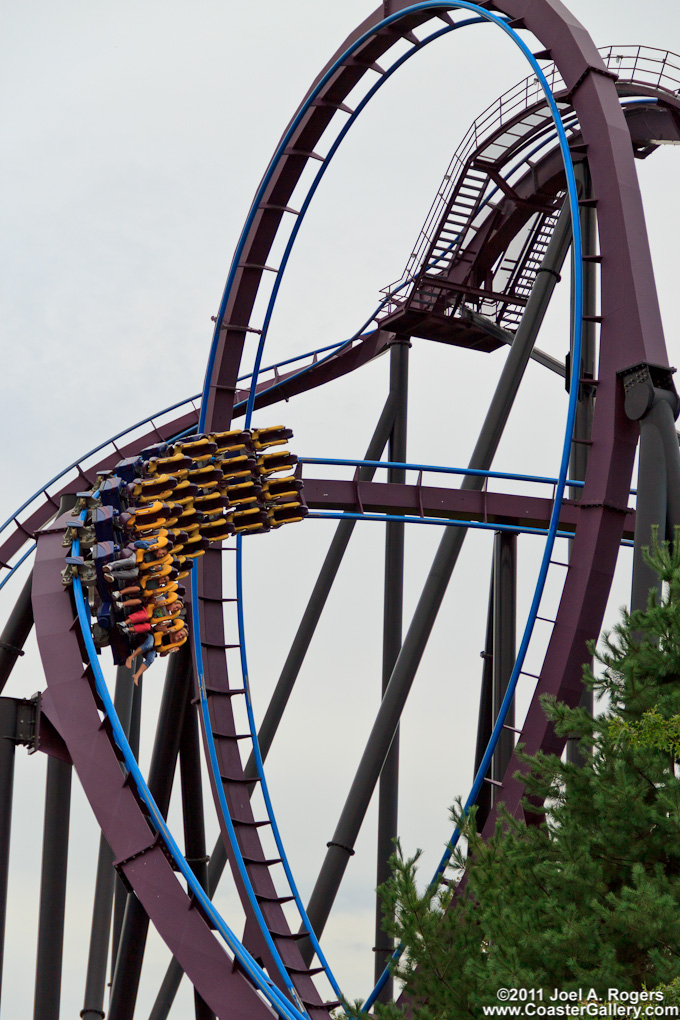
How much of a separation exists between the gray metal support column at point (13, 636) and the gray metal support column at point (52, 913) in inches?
63.0

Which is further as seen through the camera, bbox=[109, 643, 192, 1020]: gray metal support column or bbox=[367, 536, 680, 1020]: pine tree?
bbox=[109, 643, 192, 1020]: gray metal support column

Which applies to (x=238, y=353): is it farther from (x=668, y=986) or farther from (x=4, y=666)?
(x=668, y=986)

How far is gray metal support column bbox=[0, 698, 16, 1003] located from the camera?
994cm

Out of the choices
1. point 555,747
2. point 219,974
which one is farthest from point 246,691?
point 555,747

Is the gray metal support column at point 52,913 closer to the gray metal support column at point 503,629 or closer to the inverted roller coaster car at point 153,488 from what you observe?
the inverted roller coaster car at point 153,488

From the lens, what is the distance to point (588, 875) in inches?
220

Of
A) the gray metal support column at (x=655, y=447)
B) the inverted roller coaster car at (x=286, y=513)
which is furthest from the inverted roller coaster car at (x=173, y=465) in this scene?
the gray metal support column at (x=655, y=447)

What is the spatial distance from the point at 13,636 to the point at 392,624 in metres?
3.85

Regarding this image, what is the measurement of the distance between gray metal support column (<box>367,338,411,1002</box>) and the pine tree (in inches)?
251

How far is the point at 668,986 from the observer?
5.08 metres

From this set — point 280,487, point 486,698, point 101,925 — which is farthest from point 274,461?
point 101,925

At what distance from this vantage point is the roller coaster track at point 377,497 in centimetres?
761

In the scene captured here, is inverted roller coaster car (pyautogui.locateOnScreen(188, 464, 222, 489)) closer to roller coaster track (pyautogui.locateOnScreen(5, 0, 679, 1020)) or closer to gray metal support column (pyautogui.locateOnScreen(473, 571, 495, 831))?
roller coaster track (pyautogui.locateOnScreen(5, 0, 679, 1020))

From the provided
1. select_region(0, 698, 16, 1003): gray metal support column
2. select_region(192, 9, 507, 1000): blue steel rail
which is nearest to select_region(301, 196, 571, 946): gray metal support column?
select_region(192, 9, 507, 1000): blue steel rail
